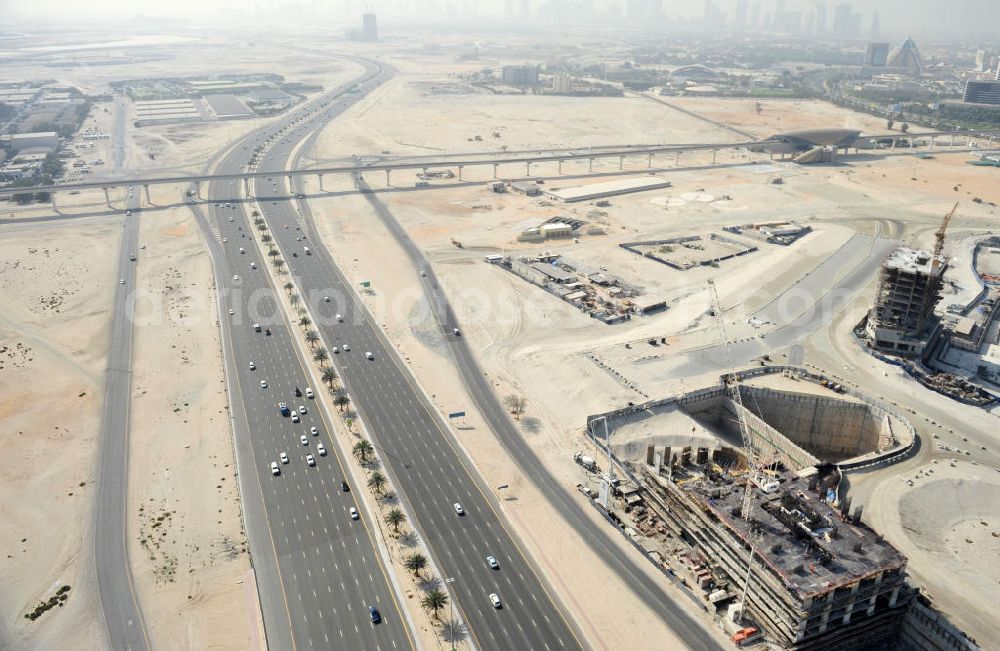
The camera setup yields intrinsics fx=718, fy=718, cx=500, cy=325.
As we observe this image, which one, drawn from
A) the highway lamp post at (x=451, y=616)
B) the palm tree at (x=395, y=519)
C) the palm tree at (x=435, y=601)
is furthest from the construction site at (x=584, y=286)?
the palm tree at (x=435, y=601)

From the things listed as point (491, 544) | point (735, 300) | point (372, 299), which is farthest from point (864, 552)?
point (372, 299)

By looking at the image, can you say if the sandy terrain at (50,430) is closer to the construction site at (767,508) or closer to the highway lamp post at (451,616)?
the highway lamp post at (451,616)

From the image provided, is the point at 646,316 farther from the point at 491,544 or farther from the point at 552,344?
the point at 491,544

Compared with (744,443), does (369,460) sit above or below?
below

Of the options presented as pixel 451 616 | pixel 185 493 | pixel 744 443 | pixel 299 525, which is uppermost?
pixel 744 443

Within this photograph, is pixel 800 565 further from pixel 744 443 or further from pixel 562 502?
pixel 744 443

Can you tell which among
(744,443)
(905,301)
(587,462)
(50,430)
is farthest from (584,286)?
(50,430)

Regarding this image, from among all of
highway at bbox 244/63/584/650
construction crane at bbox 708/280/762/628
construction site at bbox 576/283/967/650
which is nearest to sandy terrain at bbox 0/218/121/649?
highway at bbox 244/63/584/650
